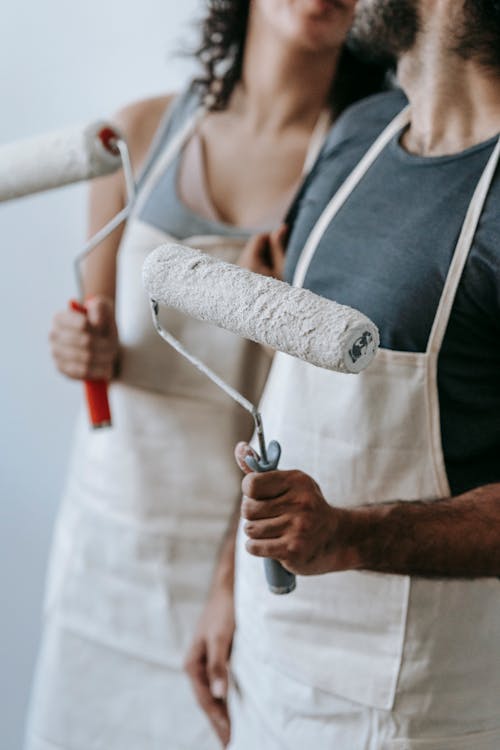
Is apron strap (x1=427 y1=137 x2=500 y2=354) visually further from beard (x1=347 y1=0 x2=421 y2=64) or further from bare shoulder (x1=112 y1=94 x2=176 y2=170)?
bare shoulder (x1=112 y1=94 x2=176 y2=170)

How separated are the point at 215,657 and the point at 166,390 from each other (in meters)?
0.29

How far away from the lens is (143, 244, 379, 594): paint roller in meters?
0.59

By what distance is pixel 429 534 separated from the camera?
0.75 meters

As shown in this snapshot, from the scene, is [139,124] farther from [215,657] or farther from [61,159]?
[215,657]

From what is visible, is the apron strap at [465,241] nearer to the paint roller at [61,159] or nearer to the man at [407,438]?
the man at [407,438]

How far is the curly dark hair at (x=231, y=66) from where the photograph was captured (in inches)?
43.7

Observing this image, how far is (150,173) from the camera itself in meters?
1.12

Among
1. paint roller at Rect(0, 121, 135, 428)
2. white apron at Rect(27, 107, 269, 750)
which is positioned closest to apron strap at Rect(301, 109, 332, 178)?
white apron at Rect(27, 107, 269, 750)

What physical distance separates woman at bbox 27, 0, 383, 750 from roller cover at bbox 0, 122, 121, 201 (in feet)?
0.61

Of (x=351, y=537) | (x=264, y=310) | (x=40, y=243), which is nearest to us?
(x=264, y=310)

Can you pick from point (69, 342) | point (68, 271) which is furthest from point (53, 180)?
point (68, 271)

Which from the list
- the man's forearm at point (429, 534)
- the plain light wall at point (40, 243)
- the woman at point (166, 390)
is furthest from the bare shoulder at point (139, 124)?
the man's forearm at point (429, 534)

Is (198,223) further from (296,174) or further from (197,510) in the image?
(197,510)

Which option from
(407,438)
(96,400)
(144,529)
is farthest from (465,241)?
(144,529)
